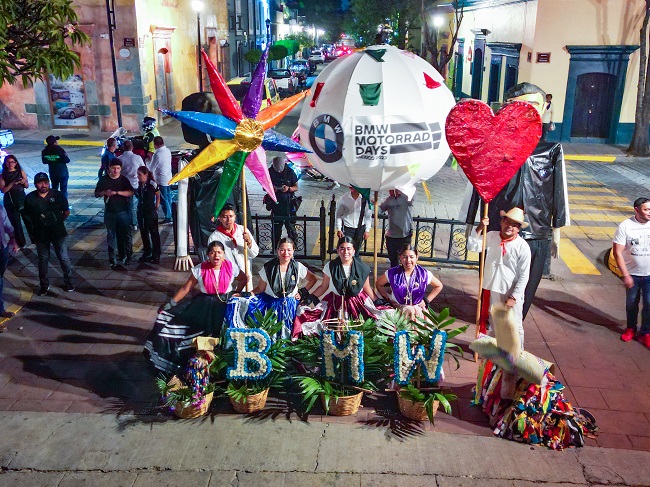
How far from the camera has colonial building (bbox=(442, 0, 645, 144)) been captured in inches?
765

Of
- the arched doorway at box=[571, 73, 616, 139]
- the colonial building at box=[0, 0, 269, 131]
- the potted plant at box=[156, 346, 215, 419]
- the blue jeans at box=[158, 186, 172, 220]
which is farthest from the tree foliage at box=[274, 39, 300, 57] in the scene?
the potted plant at box=[156, 346, 215, 419]

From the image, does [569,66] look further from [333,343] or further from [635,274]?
[333,343]

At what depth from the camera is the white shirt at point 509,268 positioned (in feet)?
21.7

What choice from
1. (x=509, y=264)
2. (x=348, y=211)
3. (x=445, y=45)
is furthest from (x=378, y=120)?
(x=445, y=45)

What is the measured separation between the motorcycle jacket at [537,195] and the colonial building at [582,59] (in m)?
14.4

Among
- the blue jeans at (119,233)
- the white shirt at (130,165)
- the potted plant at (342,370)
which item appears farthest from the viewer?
the white shirt at (130,165)

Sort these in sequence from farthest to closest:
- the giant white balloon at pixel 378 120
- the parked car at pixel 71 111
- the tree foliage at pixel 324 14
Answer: the tree foliage at pixel 324 14, the parked car at pixel 71 111, the giant white balloon at pixel 378 120

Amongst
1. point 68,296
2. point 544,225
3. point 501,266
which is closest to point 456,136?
point 501,266

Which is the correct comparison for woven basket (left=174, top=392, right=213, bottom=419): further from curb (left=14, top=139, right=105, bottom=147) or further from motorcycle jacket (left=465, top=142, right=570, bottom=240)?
curb (left=14, top=139, right=105, bottom=147)

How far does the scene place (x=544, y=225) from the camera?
738 centimetres

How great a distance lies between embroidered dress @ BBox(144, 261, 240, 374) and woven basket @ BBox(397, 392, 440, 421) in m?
2.02

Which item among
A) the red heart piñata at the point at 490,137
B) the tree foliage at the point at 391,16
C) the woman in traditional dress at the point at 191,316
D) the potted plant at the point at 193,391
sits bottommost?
the potted plant at the point at 193,391

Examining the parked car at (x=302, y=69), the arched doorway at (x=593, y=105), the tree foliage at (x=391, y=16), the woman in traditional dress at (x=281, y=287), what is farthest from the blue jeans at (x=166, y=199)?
the parked car at (x=302, y=69)

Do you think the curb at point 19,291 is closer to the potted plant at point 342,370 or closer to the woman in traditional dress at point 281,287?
the woman in traditional dress at point 281,287
